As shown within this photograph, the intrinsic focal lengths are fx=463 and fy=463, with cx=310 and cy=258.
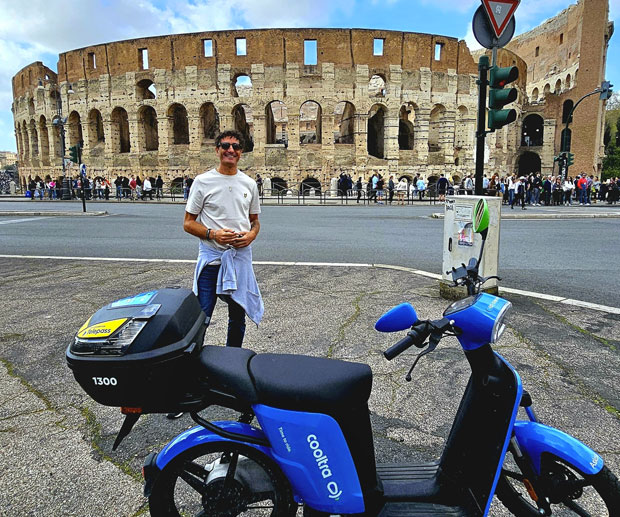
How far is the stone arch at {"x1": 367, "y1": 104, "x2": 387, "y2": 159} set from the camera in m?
39.3

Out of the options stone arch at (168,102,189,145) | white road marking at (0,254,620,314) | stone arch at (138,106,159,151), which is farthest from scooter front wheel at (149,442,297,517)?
stone arch at (138,106,159,151)

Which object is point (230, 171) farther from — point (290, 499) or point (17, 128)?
point (17, 128)

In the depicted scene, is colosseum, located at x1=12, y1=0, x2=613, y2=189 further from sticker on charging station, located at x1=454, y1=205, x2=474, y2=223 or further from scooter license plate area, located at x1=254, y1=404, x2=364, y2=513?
scooter license plate area, located at x1=254, y1=404, x2=364, y2=513

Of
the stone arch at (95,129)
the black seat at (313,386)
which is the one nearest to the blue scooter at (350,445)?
the black seat at (313,386)

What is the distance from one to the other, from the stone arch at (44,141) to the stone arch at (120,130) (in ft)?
31.3

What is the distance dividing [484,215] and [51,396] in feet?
10.4

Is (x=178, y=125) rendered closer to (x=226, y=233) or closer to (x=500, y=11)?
(x=500, y=11)

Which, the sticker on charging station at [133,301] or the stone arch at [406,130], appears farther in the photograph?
the stone arch at [406,130]

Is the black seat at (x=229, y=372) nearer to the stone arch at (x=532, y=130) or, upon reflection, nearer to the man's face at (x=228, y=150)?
the man's face at (x=228, y=150)

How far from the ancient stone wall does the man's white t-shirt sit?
1356 inches

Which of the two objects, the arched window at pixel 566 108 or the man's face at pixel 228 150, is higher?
the arched window at pixel 566 108

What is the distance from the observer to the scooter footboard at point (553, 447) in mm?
1826

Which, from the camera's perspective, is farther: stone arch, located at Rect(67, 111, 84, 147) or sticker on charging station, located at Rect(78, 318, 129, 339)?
stone arch, located at Rect(67, 111, 84, 147)

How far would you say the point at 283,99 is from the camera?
37250 mm
